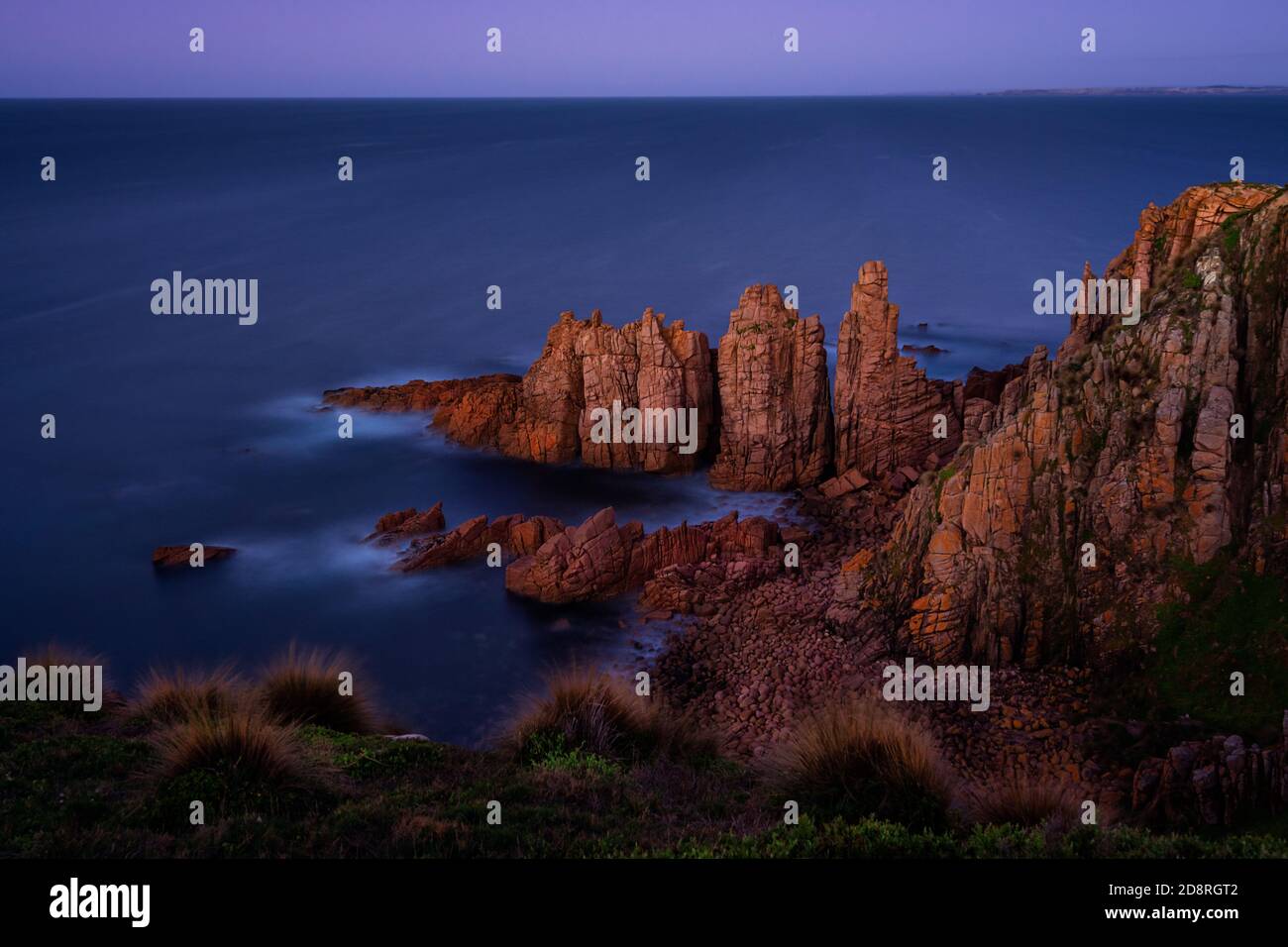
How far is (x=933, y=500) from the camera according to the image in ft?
72.3

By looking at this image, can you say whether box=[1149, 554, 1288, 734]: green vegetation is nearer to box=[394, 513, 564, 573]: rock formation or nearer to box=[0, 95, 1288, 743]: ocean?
box=[0, 95, 1288, 743]: ocean

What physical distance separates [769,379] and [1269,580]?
18.0 meters

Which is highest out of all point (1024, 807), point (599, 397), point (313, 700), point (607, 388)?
point (607, 388)

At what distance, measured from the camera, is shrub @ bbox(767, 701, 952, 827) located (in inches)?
453

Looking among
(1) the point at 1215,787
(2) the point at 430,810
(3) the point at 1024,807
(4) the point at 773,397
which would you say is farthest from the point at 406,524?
(3) the point at 1024,807

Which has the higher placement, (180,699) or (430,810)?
(180,699)

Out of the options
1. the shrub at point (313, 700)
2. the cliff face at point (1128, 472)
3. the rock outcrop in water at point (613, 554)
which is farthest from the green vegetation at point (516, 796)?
the rock outcrop in water at point (613, 554)

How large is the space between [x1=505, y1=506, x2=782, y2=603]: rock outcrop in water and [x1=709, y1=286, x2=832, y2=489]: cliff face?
20.8 feet

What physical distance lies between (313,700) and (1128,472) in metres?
14.9

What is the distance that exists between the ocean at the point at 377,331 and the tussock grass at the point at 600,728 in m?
7.98

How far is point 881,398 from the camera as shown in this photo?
33.6 meters

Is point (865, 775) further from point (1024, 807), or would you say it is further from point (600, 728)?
point (600, 728)

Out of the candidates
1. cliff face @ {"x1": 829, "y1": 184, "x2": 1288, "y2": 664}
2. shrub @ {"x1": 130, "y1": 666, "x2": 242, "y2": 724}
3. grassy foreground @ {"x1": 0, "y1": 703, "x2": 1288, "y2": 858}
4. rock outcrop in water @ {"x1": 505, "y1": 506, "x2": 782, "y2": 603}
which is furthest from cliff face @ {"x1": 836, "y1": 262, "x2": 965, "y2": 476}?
shrub @ {"x1": 130, "y1": 666, "x2": 242, "y2": 724}
